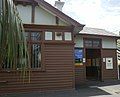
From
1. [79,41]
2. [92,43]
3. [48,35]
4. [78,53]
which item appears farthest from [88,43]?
[48,35]

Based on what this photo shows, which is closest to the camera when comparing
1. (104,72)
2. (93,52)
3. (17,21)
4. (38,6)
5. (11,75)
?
(17,21)

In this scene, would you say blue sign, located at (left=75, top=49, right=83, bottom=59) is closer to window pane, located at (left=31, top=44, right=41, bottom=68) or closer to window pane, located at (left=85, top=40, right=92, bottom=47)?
window pane, located at (left=85, top=40, right=92, bottom=47)

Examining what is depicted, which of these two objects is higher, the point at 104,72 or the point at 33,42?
the point at 33,42

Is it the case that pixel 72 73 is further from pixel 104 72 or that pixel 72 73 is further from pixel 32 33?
pixel 104 72

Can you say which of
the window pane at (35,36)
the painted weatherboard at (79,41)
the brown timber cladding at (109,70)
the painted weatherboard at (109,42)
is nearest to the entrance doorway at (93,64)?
the brown timber cladding at (109,70)

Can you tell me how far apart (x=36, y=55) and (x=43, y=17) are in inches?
84.5

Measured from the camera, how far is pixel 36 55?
1348cm

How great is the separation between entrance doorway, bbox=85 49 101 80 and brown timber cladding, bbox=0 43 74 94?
280 inches

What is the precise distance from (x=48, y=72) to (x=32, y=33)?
227cm

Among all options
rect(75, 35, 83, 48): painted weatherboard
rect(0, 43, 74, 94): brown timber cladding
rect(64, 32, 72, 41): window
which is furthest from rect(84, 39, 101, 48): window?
rect(0, 43, 74, 94): brown timber cladding

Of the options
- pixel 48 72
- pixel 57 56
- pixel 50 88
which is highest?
pixel 57 56

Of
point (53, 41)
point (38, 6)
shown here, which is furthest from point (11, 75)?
point (38, 6)

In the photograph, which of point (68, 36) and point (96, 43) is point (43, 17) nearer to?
point (68, 36)

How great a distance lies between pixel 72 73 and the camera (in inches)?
552
